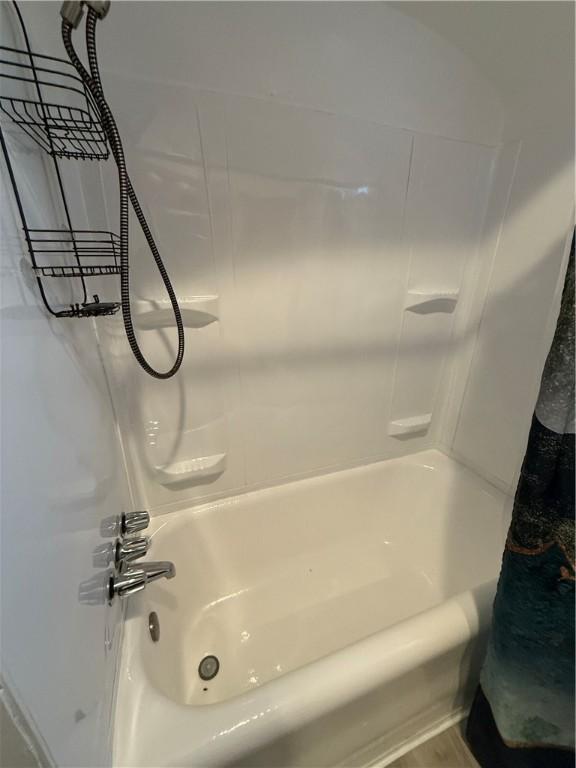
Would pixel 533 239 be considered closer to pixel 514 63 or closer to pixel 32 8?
pixel 514 63

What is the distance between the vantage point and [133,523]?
35.4 inches

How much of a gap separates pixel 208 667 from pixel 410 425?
1.12 m

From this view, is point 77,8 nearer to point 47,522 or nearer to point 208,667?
point 47,522

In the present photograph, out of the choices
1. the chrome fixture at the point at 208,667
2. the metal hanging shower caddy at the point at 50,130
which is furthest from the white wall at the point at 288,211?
the chrome fixture at the point at 208,667

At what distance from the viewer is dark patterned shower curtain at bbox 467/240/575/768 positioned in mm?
576

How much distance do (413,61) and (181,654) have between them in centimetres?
192

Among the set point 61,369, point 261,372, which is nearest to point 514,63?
point 261,372

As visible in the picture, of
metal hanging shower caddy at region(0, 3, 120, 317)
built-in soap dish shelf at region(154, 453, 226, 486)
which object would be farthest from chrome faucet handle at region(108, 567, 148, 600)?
metal hanging shower caddy at region(0, 3, 120, 317)

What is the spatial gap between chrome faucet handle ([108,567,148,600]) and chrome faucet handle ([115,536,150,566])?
27 mm

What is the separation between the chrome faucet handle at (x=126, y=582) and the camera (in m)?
0.71

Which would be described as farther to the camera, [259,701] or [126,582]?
[126,582]

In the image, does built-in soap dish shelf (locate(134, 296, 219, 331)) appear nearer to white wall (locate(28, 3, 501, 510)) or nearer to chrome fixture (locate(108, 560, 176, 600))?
white wall (locate(28, 3, 501, 510))

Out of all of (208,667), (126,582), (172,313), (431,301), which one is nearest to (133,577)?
(126,582)

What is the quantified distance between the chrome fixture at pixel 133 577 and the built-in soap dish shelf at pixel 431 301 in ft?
3.75
